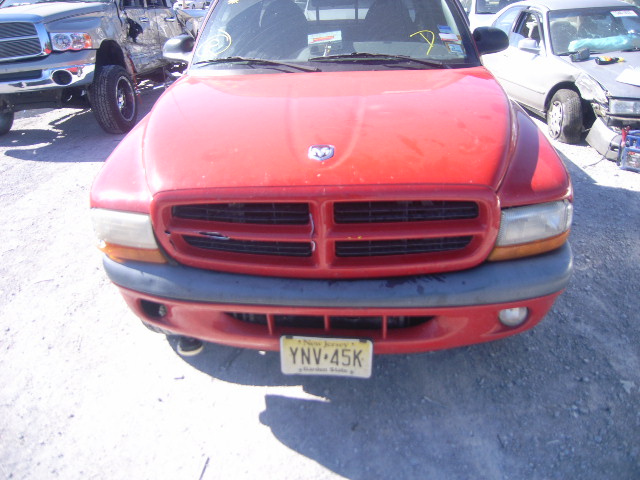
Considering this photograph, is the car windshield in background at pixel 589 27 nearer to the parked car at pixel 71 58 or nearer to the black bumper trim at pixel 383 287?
the black bumper trim at pixel 383 287

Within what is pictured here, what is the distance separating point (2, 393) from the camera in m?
2.42

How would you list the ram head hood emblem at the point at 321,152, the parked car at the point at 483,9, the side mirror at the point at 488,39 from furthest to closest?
the parked car at the point at 483,9 < the side mirror at the point at 488,39 < the ram head hood emblem at the point at 321,152

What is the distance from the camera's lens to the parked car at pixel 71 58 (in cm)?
559

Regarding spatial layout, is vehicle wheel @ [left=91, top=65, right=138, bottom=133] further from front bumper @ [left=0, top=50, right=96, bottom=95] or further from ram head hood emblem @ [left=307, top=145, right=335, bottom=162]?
ram head hood emblem @ [left=307, top=145, right=335, bottom=162]

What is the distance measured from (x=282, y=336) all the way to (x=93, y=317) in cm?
152

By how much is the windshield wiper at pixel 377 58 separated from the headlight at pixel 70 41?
4133 millimetres

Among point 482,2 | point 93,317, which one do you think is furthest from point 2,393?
point 482,2

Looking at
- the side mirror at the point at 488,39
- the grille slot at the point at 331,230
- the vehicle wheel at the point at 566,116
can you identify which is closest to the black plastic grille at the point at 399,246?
the grille slot at the point at 331,230

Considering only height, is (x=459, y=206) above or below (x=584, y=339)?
above

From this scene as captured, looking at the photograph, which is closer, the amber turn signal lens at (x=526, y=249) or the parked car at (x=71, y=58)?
the amber turn signal lens at (x=526, y=249)

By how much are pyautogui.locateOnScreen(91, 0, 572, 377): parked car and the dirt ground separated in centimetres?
38

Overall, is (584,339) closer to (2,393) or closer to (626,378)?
(626,378)

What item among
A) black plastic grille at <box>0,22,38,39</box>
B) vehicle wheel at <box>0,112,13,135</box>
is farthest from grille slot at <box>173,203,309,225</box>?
vehicle wheel at <box>0,112,13,135</box>

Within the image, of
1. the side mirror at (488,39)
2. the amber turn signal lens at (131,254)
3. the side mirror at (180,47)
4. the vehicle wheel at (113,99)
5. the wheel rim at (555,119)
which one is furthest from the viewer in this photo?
the vehicle wheel at (113,99)
